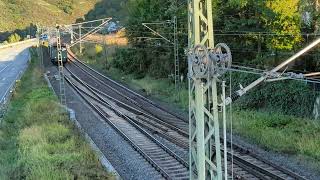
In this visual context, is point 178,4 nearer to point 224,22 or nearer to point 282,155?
point 224,22

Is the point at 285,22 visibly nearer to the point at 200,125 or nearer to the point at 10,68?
the point at 200,125

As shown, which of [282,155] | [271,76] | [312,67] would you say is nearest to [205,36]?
[271,76]

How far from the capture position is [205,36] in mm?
10078

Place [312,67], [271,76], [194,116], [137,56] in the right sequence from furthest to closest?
[137,56] < [312,67] < [194,116] < [271,76]

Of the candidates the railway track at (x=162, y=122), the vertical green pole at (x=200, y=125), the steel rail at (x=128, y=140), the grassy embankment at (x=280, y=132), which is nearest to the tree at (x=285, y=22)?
the grassy embankment at (x=280, y=132)

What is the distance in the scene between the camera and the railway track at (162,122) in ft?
55.3

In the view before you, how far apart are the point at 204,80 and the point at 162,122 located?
16.7m

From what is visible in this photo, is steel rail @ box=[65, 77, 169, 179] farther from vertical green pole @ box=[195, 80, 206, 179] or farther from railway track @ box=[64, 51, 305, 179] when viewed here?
vertical green pole @ box=[195, 80, 206, 179]

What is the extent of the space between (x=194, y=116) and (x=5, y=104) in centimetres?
3122

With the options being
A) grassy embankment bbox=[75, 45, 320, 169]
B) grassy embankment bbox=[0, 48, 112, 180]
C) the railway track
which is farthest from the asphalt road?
grassy embankment bbox=[75, 45, 320, 169]

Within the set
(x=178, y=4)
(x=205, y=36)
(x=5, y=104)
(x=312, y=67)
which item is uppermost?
(x=178, y=4)

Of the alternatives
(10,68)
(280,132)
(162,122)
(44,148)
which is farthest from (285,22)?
(10,68)

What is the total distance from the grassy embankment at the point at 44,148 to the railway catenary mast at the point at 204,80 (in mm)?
6801

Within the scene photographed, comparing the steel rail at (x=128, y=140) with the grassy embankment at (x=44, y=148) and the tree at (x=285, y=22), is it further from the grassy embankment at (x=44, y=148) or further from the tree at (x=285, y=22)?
the tree at (x=285, y=22)
